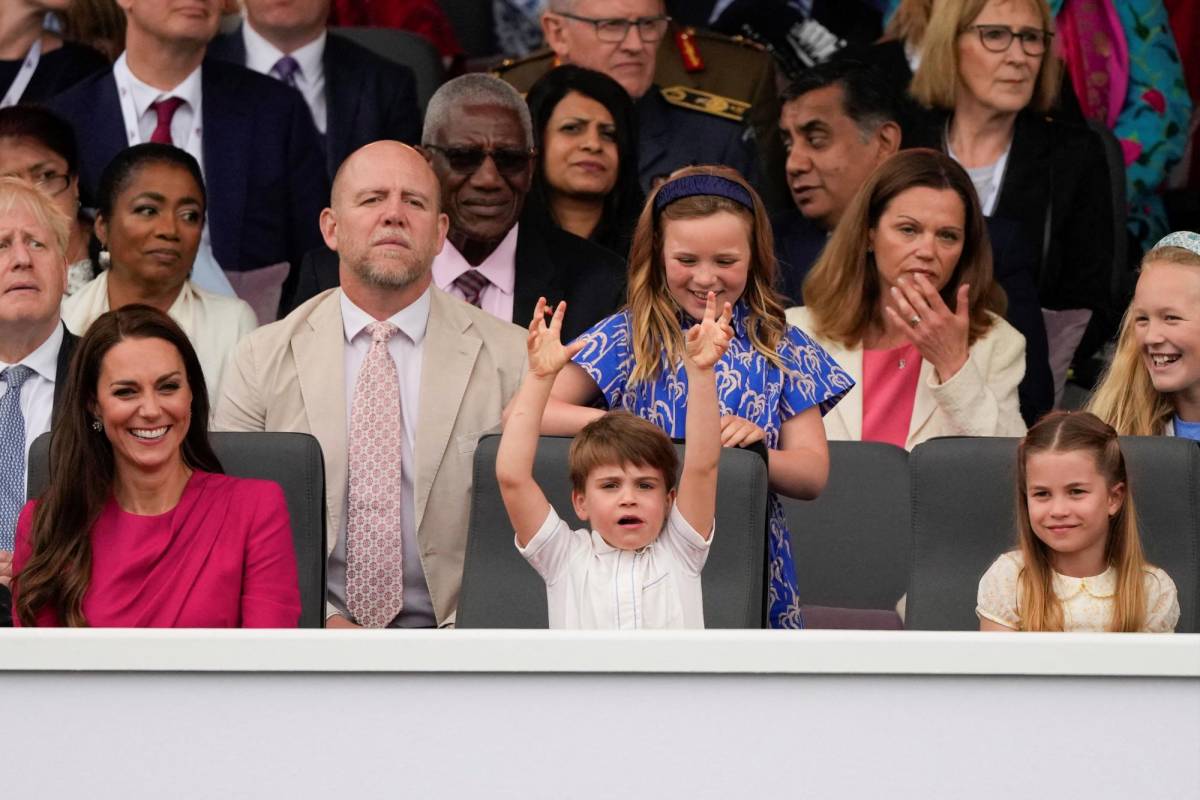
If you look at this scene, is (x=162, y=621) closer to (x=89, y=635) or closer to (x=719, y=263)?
(x=89, y=635)

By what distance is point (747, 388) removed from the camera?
10.9ft

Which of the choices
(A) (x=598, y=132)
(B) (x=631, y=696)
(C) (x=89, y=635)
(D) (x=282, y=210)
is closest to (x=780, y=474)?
(B) (x=631, y=696)

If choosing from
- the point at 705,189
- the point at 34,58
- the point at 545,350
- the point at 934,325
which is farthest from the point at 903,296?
the point at 34,58

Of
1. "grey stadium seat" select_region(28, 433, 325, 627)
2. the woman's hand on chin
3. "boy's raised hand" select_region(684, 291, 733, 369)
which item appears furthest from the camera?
the woman's hand on chin

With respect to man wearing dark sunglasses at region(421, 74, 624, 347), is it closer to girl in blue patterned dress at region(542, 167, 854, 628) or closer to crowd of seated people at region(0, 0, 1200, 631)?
crowd of seated people at region(0, 0, 1200, 631)

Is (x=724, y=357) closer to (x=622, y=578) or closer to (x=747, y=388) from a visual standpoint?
(x=747, y=388)

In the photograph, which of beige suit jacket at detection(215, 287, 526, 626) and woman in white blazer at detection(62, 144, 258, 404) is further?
woman in white blazer at detection(62, 144, 258, 404)

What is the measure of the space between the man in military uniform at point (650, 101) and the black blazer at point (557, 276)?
27.2 inches

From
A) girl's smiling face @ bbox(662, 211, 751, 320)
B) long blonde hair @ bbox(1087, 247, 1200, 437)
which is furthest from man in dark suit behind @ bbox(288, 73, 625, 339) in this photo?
long blonde hair @ bbox(1087, 247, 1200, 437)

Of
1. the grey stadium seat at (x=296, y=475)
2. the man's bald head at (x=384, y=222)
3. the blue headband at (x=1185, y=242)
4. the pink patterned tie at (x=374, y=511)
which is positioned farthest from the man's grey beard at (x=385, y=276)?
the blue headband at (x=1185, y=242)

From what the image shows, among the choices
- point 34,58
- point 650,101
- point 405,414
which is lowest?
point 405,414

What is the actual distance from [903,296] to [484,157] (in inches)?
40.9

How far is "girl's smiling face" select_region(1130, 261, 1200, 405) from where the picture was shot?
11.4 ft

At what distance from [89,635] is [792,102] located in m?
2.87
